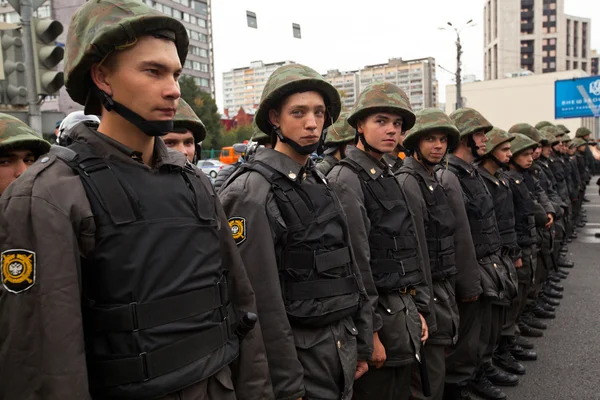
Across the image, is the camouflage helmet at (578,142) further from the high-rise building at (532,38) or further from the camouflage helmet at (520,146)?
the high-rise building at (532,38)

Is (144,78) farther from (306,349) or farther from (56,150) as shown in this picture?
(306,349)

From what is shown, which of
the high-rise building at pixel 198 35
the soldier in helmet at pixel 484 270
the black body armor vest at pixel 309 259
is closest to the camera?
the black body armor vest at pixel 309 259

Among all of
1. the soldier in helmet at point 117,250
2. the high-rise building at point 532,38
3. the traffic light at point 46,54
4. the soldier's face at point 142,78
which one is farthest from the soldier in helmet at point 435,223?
the high-rise building at point 532,38

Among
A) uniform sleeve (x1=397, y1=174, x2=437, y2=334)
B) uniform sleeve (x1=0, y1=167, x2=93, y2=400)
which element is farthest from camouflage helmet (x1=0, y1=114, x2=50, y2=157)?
uniform sleeve (x1=397, y1=174, x2=437, y2=334)

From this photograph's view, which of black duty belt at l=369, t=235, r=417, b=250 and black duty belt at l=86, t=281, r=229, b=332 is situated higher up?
black duty belt at l=86, t=281, r=229, b=332

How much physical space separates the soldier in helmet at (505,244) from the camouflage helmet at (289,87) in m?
2.88

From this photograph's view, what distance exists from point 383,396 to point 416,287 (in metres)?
0.69

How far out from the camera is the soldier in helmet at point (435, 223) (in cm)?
356

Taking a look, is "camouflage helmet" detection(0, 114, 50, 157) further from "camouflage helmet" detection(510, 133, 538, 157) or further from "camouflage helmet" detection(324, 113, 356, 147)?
"camouflage helmet" detection(510, 133, 538, 157)

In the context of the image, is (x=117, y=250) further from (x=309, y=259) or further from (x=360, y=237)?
(x=360, y=237)

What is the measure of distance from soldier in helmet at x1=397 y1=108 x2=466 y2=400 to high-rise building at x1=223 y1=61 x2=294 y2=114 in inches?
4570

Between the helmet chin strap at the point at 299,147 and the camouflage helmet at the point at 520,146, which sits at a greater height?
the helmet chin strap at the point at 299,147

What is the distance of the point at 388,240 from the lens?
10.2 ft

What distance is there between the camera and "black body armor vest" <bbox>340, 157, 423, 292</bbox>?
3.10 metres
